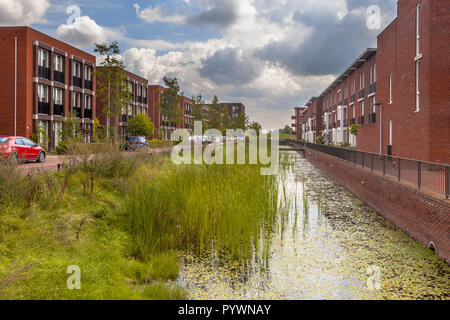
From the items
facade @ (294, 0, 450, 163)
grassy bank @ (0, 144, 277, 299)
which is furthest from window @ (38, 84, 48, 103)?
facade @ (294, 0, 450, 163)

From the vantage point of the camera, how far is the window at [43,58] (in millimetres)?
29862

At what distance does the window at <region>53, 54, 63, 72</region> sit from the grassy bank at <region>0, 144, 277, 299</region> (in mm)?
23648

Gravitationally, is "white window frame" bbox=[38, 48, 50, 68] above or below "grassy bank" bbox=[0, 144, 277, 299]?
above

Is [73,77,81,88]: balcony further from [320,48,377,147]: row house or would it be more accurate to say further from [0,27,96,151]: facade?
[320,48,377,147]: row house

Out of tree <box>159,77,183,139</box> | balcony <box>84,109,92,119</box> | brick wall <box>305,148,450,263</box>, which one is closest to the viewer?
brick wall <box>305,148,450,263</box>

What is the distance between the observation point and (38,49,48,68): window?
29862 millimetres

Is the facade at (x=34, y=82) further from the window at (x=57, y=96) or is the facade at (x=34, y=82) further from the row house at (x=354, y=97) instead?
the row house at (x=354, y=97)

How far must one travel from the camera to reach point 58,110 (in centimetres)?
3212

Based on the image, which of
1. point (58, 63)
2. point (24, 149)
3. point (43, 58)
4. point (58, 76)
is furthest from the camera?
point (58, 63)

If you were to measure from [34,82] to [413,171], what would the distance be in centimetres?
2773

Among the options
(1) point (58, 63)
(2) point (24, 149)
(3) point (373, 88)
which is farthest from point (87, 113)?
(3) point (373, 88)

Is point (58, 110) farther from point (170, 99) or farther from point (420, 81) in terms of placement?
point (420, 81)

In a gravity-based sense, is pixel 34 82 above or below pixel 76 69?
below
